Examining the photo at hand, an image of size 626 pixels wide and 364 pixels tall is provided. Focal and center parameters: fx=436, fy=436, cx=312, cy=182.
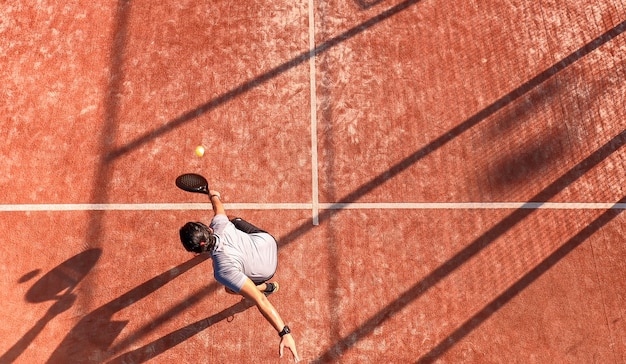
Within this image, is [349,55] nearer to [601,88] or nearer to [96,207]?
[601,88]

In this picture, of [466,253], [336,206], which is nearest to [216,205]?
[336,206]

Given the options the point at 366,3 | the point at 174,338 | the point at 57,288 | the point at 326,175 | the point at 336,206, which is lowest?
the point at 174,338

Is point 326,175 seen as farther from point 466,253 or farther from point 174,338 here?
point 174,338

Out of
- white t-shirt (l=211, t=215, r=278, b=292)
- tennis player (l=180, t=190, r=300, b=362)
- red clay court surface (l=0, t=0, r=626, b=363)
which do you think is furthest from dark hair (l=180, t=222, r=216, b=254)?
red clay court surface (l=0, t=0, r=626, b=363)

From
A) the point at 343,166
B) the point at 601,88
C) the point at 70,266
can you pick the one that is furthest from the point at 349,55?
the point at 70,266

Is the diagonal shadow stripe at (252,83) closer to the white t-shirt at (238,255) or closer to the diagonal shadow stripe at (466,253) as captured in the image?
the white t-shirt at (238,255)
